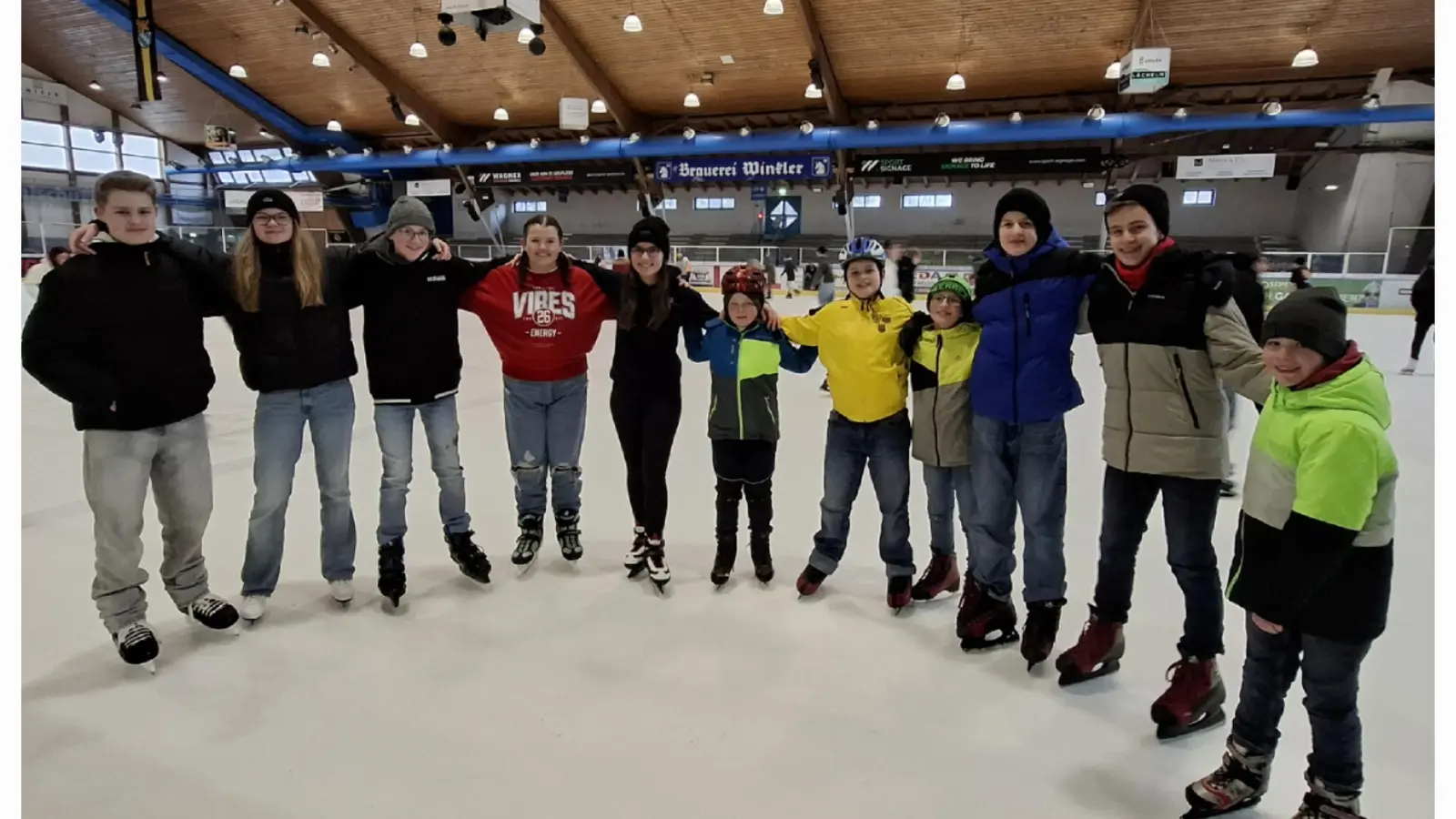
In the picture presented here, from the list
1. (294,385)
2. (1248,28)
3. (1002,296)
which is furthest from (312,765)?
(1248,28)

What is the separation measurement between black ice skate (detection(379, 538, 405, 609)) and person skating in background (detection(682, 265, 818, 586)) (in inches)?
48.0

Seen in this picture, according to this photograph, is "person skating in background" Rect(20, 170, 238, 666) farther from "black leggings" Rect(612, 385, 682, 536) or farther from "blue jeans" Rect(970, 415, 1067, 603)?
"blue jeans" Rect(970, 415, 1067, 603)

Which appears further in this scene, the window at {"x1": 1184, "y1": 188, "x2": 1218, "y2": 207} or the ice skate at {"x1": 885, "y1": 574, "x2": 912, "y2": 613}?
the window at {"x1": 1184, "y1": 188, "x2": 1218, "y2": 207}

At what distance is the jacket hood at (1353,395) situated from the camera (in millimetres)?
1498

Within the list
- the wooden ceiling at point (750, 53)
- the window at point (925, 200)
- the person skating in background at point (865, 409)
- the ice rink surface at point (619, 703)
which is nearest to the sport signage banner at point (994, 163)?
the wooden ceiling at point (750, 53)

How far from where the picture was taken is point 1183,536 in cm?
212

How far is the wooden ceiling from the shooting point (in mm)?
12648

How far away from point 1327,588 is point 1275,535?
135 millimetres

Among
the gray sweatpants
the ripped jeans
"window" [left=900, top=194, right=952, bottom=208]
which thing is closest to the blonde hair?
the gray sweatpants

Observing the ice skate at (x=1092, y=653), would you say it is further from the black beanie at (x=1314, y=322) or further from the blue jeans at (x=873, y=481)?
the black beanie at (x=1314, y=322)

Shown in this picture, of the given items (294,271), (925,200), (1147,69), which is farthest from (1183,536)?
(925,200)

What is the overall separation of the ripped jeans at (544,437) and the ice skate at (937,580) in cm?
150

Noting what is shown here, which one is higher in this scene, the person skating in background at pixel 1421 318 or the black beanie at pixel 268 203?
the black beanie at pixel 268 203
